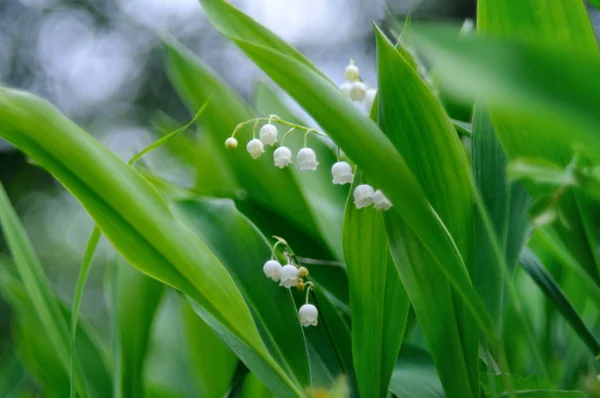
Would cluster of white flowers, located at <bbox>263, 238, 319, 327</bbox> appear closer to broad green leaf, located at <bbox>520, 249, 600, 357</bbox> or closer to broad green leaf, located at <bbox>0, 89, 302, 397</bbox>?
broad green leaf, located at <bbox>0, 89, 302, 397</bbox>

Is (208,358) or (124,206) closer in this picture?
(124,206)

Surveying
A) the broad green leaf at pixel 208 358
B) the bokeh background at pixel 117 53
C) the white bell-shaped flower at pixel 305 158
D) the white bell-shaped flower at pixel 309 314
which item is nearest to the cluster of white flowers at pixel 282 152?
the white bell-shaped flower at pixel 305 158

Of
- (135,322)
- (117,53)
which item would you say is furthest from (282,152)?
(117,53)

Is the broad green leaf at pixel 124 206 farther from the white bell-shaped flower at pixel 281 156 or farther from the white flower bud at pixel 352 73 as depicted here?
the white flower bud at pixel 352 73

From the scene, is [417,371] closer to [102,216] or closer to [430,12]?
[102,216]

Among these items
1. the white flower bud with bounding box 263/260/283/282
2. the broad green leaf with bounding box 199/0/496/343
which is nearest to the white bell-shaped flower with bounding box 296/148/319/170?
the white flower bud with bounding box 263/260/283/282

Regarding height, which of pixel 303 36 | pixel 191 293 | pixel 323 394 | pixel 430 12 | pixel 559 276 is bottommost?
pixel 323 394

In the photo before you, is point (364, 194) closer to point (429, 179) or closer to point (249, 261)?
point (429, 179)

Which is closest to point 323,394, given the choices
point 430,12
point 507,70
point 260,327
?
point 507,70
